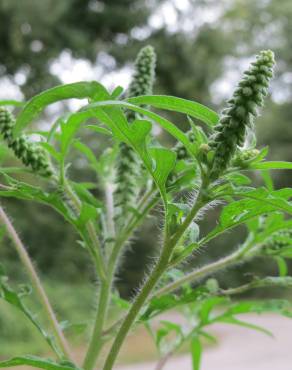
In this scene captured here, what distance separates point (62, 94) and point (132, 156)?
39 cm

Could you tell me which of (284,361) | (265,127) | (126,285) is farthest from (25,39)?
(265,127)

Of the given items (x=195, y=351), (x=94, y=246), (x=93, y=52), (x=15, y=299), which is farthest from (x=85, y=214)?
(x=93, y=52)

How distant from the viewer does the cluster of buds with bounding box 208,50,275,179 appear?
2.01 feet

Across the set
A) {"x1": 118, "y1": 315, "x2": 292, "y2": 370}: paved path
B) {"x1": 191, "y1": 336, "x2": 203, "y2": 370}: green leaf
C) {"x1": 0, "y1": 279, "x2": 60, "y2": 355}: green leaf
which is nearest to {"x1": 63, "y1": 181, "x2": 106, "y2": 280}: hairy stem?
{"x1": 0, "y1": 279, "x2": 60, "y2": 355}: green leaf

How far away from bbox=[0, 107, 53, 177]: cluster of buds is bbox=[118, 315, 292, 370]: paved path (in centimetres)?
703

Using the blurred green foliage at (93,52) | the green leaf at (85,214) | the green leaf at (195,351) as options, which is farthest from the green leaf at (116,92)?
the blurred green foliage at (93,52)

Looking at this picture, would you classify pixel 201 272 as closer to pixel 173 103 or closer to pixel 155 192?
pixel 155 192

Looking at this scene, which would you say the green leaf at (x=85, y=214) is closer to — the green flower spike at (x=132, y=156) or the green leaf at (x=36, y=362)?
the green flower spike at (x=132, y=156)

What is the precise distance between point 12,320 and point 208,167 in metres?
8.43

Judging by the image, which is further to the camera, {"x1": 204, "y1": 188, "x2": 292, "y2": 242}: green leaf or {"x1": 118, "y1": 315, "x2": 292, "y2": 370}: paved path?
{"x1": 118, "y1": 315, "x2": 292, "y2": 370}: paved path

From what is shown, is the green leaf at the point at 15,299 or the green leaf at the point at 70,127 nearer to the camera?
the green leaf at the point at 70,127

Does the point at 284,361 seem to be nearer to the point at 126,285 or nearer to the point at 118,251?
the point at 126,285

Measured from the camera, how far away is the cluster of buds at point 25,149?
0.81 m

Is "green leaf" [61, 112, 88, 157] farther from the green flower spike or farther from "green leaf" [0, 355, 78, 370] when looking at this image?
"green leaf" [0, 355, 78, 370]
